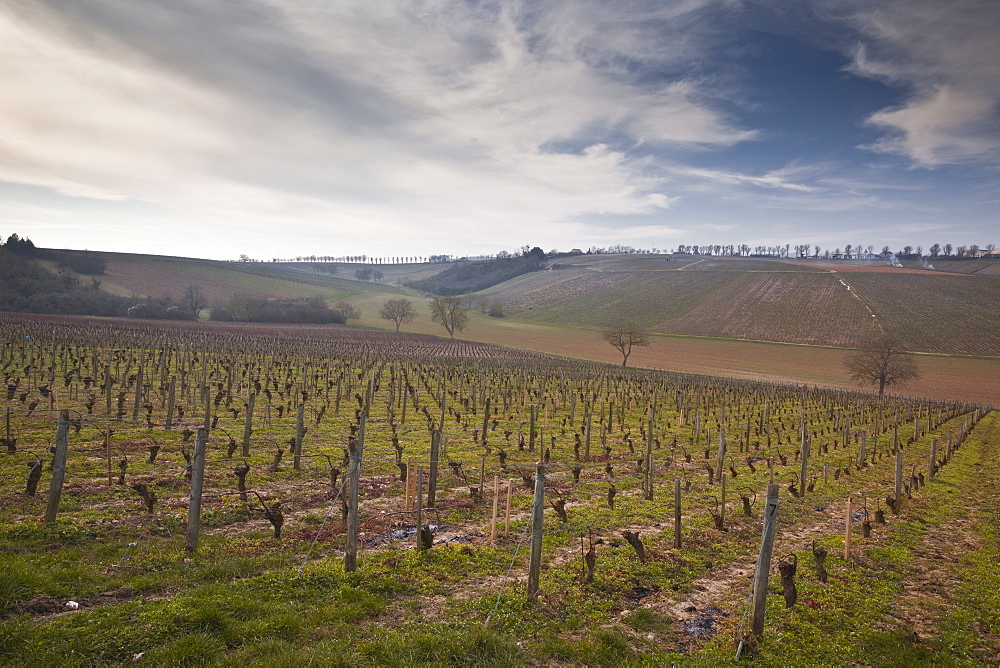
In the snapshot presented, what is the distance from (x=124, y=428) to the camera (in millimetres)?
16422

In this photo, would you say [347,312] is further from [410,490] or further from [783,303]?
[410,490]

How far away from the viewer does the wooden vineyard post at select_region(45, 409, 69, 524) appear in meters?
8.38

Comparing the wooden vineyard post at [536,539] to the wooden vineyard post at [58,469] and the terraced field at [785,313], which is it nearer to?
the wooden vineyard post at [58,469]

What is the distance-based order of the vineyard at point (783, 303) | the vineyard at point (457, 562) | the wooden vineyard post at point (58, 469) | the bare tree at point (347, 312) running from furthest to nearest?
the bare tree at point (347, 312)
the vineyard at point (783, 303)
the wooden vineyard post at point (58, 469)
the vineyard at point (457, 562)

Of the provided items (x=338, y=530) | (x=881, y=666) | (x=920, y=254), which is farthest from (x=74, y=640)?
(x=920, y=254)

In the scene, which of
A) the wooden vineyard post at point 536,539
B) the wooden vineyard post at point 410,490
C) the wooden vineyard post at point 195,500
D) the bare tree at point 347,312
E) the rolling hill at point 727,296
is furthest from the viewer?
the bare tree at point 347,312

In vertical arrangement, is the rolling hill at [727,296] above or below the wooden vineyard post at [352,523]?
above

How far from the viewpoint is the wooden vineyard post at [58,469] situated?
8.38m

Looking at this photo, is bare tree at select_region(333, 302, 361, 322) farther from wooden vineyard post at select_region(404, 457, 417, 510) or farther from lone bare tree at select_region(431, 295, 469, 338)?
wooden vineyard post at select_region(404, 457, 417, 510)

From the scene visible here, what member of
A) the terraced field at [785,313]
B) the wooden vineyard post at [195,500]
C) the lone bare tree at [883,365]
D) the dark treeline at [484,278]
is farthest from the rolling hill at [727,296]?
the wooden vineyard post at [195,500]

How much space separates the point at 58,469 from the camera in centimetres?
852

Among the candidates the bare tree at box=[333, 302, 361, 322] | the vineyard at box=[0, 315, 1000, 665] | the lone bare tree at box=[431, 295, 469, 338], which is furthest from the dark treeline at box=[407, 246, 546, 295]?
the vineyard at box=[0, 315, 1000, 665]

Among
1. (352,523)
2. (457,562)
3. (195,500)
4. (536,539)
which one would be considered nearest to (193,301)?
(195,500)

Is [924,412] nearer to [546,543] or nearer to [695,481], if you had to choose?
[695,481]
